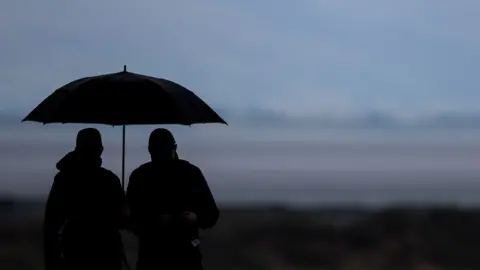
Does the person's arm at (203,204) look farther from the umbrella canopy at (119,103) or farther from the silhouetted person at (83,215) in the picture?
the umbrella canopy at (119,103)

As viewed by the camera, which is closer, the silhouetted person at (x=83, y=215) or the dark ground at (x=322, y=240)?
the silhouetted person at (x=83, y=215)

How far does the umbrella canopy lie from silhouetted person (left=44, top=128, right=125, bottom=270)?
2.10ft

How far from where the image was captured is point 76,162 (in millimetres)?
6578

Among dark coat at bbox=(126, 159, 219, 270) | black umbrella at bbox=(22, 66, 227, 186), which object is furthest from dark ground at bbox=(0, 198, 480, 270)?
dark coat at bbox=(126, 159, 219, 270)

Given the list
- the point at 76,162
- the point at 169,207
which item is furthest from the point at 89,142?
the point at 169,207

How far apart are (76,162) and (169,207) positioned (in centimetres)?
57

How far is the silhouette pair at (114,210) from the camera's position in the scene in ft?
21.6

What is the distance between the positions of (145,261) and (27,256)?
14.1 m

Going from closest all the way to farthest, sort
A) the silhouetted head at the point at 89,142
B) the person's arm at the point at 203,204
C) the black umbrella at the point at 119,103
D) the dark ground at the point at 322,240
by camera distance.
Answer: the silhouetted head at the point at 89,142
the person's arm at the point at 203,204
the black umbrella at the point at 119,103
the dark ground at the point at 322,240

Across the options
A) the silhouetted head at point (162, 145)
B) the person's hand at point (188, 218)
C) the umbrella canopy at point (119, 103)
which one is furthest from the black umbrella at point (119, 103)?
the person's hand at point (188, 218)

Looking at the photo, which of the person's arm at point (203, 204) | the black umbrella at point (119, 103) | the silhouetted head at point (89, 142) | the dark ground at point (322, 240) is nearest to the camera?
the silhouetted head at point (89, 142)

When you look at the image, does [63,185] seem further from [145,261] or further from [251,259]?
[251,259]

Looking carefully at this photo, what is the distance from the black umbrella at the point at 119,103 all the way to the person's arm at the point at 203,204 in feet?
2.28

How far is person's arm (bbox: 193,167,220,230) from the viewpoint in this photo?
6641 mm
